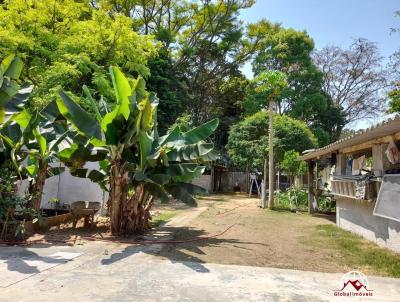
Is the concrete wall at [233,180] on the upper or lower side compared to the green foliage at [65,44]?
lower

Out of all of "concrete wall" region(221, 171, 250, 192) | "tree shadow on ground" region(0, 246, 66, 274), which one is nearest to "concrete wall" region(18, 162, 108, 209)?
"tree shadow on ground" region(0, 246, 66, 274)

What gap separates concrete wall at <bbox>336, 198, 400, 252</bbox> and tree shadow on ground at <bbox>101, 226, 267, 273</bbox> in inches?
116

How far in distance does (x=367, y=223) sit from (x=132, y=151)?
233 inches

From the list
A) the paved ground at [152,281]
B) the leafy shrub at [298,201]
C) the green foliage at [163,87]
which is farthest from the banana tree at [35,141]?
the green foliage at [163,87]

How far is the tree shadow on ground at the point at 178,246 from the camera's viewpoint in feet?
20.8

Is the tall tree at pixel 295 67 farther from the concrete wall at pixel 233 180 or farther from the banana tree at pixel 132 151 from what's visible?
the banana tree at pixel 132 151

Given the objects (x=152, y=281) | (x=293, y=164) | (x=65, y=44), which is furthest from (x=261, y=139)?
(x=152, y=281)

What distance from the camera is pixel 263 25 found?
1204 inches

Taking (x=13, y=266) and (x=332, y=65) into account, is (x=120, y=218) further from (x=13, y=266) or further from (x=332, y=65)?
(x=332, y=65)

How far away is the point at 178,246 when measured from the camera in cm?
768

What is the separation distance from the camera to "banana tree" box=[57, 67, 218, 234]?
25.1 ft

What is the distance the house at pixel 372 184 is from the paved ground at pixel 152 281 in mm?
2187

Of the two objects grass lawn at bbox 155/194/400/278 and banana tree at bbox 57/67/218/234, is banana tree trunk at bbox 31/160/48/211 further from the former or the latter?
grass lawn at bbox 155/194/400/278

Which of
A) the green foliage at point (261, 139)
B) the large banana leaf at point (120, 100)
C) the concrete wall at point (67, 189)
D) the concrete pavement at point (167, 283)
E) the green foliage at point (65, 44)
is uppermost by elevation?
the green foliage at point (65, 44)
